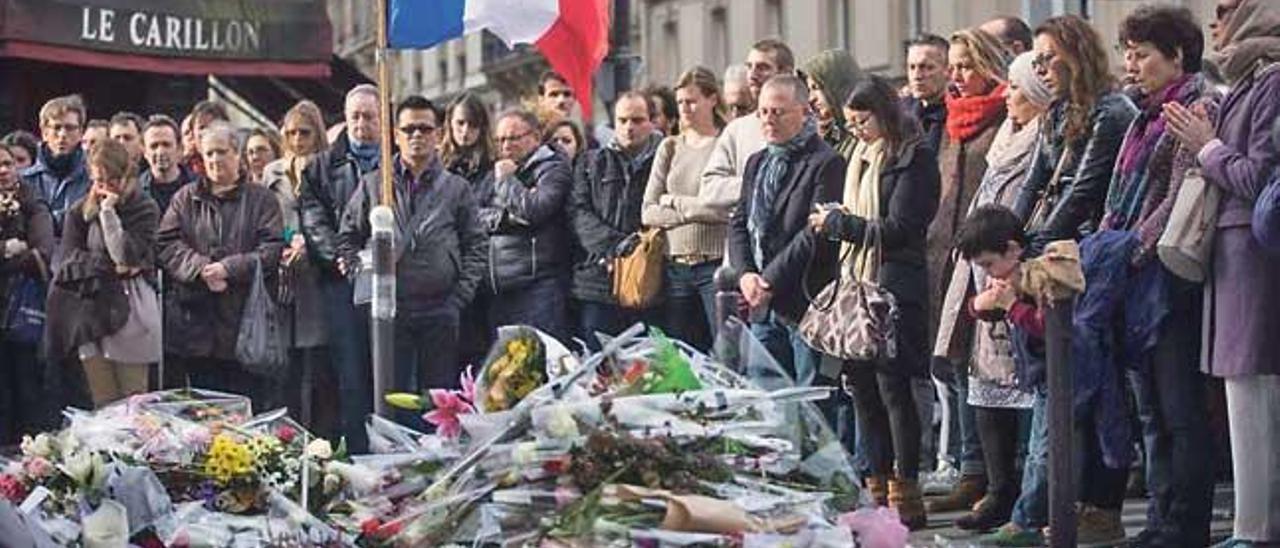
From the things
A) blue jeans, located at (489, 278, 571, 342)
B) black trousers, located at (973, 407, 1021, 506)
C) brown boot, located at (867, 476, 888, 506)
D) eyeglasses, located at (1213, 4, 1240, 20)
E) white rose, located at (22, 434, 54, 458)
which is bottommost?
brown boot, located at (867, 476, 888, 506)

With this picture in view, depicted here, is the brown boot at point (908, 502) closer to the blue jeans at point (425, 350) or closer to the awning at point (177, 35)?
the blue jeans at point (425, 350)

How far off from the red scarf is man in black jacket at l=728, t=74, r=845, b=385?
0.52 meters

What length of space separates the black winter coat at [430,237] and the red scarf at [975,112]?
2816mm

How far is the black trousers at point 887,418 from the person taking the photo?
36.3 ft

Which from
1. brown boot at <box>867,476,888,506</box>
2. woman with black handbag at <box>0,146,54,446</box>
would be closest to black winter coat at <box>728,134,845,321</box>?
brown boot at <box>867,476,888,506</box>

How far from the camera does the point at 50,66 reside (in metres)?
23.6

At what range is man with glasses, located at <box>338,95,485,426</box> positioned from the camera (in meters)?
13.3

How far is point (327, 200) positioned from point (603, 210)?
1.45 meters

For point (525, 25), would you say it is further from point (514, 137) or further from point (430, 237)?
point (430, 237)

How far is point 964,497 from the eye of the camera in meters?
11.2

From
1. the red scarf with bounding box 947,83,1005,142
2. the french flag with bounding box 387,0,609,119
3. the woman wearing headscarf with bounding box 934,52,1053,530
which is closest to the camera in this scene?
the woman wearing headscarf with bounding box 934,52,1053,530

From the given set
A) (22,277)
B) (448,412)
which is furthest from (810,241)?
(22,277)

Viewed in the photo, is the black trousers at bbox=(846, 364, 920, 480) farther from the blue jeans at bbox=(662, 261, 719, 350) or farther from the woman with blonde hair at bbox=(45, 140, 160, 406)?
the woman with blonde hair at bbox=(45, 140, 160, 406)

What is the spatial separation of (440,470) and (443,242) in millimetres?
5757
